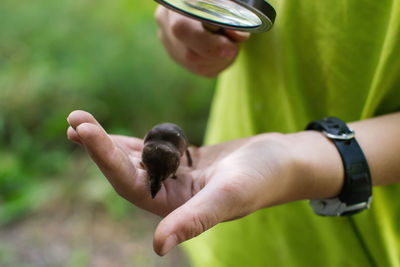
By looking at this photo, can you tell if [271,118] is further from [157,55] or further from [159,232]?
[157,55]

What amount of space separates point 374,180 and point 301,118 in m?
0.40

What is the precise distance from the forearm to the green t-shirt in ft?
0.37

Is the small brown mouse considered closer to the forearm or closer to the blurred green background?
the forearm

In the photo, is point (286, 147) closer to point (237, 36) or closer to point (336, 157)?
point (336, 157)

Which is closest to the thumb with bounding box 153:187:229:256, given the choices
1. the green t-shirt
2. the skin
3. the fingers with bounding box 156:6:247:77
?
the skin

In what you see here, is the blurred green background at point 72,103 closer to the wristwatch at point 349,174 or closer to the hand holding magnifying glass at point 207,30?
the hand holding magnifying glass at point 207,30

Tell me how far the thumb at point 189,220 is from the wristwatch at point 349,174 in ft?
1.61

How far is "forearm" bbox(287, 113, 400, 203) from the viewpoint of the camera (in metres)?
1.27

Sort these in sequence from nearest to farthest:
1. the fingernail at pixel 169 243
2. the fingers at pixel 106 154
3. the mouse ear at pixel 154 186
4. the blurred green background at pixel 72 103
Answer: the fingernail at pixel 169 243
the fingers at pixel 106 154
the mouse ear at pixel 154 186
the blurred green background at pixel 72 103

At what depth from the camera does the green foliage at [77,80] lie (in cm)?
409

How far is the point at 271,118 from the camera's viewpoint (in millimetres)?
1719

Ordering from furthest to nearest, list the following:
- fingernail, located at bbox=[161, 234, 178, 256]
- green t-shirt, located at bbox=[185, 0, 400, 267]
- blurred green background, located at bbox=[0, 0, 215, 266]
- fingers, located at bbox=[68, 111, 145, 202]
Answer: blurred green background, located at bbox=[0, 0, 215, 266]
green t-shirt, located at bbox=[185, 0, 400, 267]
fingers, located at bbox=[68, 111, 145, 202]
fingernail, located at bbox=[161, 234, 178, 256]

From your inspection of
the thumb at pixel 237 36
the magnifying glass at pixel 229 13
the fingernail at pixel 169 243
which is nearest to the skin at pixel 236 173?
the fingernail at pixel 169 243

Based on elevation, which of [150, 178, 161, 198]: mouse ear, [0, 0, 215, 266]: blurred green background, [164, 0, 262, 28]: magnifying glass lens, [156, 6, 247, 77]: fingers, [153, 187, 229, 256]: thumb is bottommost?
[0, 0, 215, 266]: blurred green background
